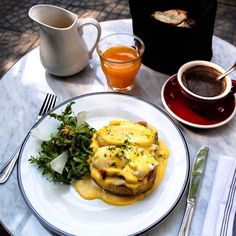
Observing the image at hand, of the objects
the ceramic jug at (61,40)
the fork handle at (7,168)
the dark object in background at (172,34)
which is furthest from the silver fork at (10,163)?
the dark object in background at (172,34)

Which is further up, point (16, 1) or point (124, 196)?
point (124, 196)

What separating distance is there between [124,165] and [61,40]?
407 mm

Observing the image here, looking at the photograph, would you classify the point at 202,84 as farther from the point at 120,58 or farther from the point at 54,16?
the point at 54,16

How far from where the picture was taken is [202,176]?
0.83m

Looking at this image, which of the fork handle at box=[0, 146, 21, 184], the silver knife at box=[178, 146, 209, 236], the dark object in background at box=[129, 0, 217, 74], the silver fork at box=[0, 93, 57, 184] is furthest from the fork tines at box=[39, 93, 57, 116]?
the silver knife at box=[178, 146, 209, 236]

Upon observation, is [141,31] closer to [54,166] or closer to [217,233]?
[54,166]

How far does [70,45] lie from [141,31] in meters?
0.20

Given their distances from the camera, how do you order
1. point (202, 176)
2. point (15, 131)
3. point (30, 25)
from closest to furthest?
point (202, 176) < point (15, 131) < point (30, 25)

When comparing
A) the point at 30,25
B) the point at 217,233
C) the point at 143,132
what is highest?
the point at 143,132

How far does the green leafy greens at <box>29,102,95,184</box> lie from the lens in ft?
2.63

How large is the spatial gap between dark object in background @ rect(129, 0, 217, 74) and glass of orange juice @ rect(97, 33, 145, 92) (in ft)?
0.12

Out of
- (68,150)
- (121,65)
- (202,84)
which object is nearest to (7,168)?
(68,150)

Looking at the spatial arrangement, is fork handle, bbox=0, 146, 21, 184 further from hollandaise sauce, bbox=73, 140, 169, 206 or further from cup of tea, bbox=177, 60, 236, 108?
cup of tea, bbox=177, 60, 236, 108

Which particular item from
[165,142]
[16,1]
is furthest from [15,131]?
[16,1]
